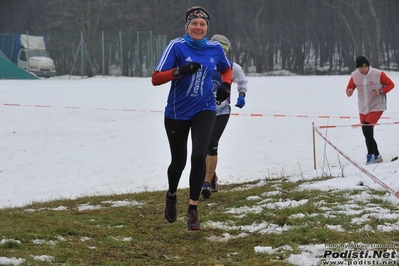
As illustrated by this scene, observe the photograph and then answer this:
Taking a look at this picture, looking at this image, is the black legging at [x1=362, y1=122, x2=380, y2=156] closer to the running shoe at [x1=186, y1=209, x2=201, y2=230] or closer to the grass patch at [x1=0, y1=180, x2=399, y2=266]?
the grass patch at [x1=0, y1=180, x2=399, y2=266]

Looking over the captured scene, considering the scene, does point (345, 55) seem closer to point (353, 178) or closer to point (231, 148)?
point (231, 148)

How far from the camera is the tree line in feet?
149

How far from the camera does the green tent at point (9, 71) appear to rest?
1344 inches

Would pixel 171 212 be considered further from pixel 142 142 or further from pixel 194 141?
pixel 142 142

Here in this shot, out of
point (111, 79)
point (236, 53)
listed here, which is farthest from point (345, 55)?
point (111, 79)

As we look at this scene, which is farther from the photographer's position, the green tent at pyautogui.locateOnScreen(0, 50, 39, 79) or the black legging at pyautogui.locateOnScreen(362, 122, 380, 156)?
the green tent at pyautogui.locateOnScreen(0, 50, 39, 79)

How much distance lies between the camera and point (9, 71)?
34531mm

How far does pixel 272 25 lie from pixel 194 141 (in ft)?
141

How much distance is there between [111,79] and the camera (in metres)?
37.2

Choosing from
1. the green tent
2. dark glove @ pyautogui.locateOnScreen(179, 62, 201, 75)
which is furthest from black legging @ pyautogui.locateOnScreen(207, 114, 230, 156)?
the green tent

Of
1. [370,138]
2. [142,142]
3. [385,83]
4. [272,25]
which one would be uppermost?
[272,25]

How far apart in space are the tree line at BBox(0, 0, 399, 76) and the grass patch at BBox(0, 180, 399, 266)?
3627 centimetres

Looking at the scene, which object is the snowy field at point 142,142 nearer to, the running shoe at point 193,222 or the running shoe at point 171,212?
the running shoe at point 193,222

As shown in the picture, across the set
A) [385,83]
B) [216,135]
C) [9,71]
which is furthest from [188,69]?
[9,71]
